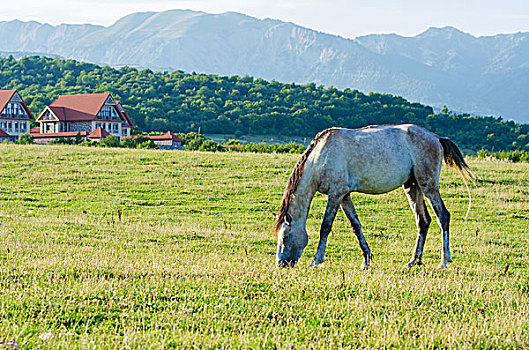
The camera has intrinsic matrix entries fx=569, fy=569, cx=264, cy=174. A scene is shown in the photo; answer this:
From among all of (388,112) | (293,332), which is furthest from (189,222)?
(388,112)

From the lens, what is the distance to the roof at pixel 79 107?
83562mm

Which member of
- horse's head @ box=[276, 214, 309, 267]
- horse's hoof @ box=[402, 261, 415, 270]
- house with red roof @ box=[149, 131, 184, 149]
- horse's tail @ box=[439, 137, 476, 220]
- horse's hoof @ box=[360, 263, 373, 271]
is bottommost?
house with red roof @ box=[149, 131, 184, 149]

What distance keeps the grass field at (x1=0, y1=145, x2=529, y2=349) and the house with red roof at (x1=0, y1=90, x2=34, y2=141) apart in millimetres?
64227

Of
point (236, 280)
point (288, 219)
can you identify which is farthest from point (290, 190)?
point (236, 280)

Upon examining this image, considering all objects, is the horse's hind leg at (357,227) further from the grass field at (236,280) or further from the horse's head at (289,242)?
the horse's head at (289,242)

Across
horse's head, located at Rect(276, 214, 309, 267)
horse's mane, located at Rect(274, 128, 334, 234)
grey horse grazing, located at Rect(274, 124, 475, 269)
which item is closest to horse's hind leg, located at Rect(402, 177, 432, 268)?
grey horse grazing, located at Rect(274, 124, 475, 269)

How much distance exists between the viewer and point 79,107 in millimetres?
Answer: 85938

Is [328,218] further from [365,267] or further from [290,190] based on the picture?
[365,267]

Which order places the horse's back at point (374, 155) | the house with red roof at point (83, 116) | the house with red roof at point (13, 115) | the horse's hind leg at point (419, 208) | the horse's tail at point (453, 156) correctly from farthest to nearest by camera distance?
the house with red roof at point (83, 116), the house with red roof at point (13, 115), the horse's tail at point (453, 156), the horse's hind leg at point (419, 208), the horse's back at point (374, 155)

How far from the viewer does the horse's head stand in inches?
403

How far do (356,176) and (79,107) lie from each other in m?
81.5

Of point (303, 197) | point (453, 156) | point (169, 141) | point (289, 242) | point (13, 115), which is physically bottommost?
point (169, 141)

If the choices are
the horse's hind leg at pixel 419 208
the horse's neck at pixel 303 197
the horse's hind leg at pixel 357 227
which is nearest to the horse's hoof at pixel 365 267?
the horse's hind leg at pixel 357 227

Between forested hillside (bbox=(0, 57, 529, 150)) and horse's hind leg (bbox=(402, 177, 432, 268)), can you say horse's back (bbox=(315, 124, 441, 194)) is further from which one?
forested hillside (bbox=(0, 57, 529, 150))
